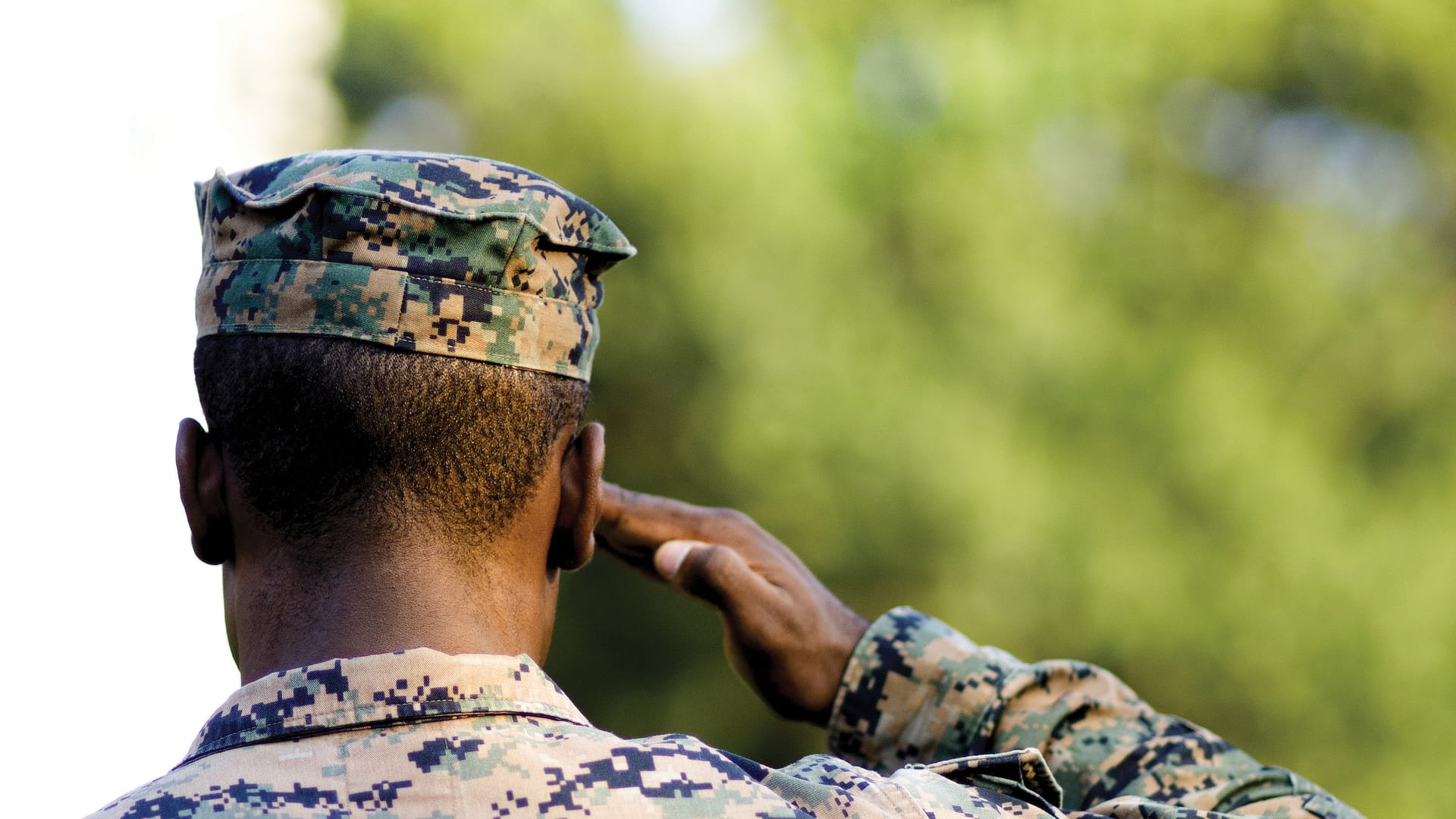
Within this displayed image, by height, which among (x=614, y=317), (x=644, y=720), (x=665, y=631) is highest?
(x=614, y=317)

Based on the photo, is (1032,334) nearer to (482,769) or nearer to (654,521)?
(654,521)

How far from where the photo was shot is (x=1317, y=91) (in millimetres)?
6305

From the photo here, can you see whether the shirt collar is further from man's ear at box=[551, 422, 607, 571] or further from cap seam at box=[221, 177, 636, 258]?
cap seam at box=[221, 177, 636, 258]

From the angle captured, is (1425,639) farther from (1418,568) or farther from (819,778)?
(819,778)

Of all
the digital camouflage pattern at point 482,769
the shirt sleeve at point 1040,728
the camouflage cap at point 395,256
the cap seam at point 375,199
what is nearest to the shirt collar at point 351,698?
the digital camouflage pattern at point 482,769

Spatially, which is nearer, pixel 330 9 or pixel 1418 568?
pixel 1418 568

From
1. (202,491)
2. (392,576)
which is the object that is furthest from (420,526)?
(202,491)

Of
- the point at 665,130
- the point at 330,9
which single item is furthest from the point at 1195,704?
the point at 330,9

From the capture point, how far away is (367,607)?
1.44m

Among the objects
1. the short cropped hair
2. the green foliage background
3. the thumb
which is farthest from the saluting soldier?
the green foliage background

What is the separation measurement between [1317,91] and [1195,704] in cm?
300

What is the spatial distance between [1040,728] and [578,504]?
802 mm

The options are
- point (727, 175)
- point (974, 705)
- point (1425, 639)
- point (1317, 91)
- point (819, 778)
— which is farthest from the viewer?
point (727, 175)

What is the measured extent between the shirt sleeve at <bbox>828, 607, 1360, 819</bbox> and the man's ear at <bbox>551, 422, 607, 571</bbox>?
1.95 ft
